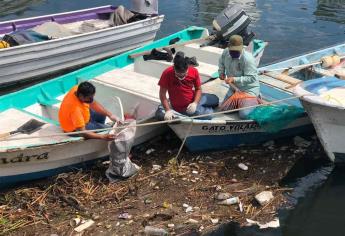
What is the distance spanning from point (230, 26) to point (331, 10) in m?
9.55

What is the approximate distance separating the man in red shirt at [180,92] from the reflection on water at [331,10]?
1209 centimetres

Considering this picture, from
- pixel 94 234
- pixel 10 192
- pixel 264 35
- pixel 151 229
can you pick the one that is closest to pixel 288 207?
pixel 151 229

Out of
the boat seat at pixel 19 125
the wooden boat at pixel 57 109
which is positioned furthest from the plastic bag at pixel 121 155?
the boat seat at pixel 19 125

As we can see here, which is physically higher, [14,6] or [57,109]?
[14,6]

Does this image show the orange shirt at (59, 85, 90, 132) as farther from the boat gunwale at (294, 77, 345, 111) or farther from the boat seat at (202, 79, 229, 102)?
the boat gunwale at (294, 77, 345, 111)

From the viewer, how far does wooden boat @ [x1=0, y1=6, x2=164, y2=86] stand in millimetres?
11203

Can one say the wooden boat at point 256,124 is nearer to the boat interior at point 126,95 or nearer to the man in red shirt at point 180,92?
the boat interior at point 126,95

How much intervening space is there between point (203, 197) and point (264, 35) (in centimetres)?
1046

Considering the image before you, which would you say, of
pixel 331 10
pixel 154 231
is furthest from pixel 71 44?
pixel 331 10

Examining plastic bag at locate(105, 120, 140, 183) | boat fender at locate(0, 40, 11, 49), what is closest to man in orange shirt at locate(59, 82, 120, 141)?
plastic bag at locate(105, 120, 140, 183)

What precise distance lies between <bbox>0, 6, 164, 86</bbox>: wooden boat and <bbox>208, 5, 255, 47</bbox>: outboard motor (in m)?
2.68

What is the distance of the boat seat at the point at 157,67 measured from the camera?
10.1 metres

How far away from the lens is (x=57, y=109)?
8477mm

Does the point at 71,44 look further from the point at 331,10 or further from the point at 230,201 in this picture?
the point at 331,10
